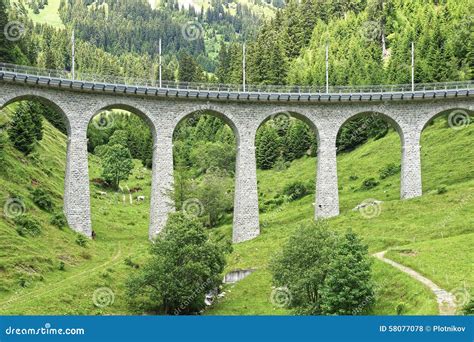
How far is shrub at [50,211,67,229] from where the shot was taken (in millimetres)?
73750

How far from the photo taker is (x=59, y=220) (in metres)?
74.2

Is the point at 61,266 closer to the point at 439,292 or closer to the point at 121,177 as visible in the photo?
the point at 439,292

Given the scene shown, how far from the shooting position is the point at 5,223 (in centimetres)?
6681

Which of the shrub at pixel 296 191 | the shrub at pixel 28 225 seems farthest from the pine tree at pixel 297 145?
the shrub at pixel 28 225

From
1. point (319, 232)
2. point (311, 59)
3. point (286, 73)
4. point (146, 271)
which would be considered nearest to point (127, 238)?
point (146, 271)

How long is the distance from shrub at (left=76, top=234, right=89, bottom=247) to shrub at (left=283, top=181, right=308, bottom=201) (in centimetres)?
3691

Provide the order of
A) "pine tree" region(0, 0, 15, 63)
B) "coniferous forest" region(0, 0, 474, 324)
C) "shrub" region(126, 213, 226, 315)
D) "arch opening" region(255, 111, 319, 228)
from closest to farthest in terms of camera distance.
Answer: "coniferous forest" region(0, 0, 474, 324), "shrub" region(126, 213, 226, 315), "arch opening" region(255, 111, 319, 228), "pine tree" region(0, 0, 15, 63)

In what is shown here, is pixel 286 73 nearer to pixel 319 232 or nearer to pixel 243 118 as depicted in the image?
pixel 243 118

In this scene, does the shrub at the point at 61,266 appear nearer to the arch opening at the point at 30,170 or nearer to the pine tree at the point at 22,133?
the arch opening at the point at 30,170

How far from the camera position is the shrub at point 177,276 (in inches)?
2213

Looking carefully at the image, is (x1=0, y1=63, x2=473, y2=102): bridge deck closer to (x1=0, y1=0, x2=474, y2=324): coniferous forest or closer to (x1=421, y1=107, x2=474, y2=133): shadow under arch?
(x1=421, y1=107, x2=474, y2=133): shadow under arch

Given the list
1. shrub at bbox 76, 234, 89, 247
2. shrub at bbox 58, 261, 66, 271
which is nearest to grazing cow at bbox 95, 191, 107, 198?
shrub at bbox 76, 234, 89, 247

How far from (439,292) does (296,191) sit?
181ft

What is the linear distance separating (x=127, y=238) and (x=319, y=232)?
3519 centimetres
